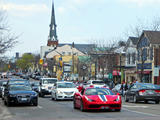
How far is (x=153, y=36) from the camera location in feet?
164

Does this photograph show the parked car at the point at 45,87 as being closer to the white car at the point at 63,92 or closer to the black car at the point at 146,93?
the white car at the point at 63,92

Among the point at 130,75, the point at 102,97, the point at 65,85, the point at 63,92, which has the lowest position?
the point at 63,92

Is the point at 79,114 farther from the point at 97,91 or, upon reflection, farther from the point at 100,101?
the point at 97,91

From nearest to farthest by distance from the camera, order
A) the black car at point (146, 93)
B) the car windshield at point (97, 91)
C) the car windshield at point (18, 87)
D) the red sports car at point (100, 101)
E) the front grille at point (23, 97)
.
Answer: the red sports car at point (100, 101) < the car windshield at point (97, 91) < the front grille at point (23, 97) < the car windshield at point (18, 87) < the black car at point (146, 93)

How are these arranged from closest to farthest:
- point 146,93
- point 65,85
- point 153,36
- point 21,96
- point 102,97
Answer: point 102,97, point 21,96, point 146,93, point 65,85, point 153,36

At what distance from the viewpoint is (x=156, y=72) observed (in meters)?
37.5

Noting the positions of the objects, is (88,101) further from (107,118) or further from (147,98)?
(147,98)

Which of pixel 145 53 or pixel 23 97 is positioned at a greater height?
pixel 145 53

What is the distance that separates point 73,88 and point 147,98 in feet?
20.9

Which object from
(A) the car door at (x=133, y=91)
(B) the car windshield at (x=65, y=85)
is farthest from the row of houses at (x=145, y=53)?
(A) the car door at (x=133, y=91)

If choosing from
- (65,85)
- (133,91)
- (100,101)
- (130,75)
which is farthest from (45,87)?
(130,75)

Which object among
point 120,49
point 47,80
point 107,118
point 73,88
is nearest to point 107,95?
point 107,118

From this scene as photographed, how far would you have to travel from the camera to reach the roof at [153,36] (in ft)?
163

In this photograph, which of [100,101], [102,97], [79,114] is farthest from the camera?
[102,97]
